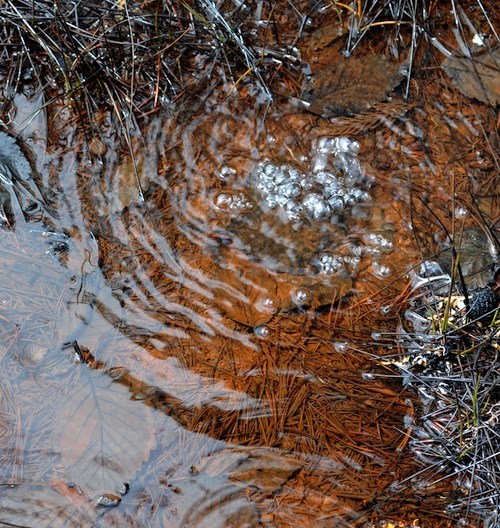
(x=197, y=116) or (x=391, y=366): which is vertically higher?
(x=197, y=116)

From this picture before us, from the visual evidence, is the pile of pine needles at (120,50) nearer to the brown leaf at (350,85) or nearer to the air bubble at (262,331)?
the brown leaf at (350,85)

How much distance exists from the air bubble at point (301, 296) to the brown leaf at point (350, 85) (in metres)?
0.96

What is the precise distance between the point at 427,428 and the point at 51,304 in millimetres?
1590

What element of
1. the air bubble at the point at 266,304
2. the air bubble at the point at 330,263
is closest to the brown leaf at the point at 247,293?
the air bubble at the point at 266,304

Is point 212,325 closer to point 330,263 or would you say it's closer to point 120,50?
point 330,263

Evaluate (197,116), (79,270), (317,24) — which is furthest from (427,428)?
(317,24)

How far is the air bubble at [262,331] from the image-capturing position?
244 centimetres

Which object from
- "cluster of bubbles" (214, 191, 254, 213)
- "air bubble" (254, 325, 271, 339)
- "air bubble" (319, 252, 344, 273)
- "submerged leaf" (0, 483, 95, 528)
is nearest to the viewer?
"submerged leaf" (0, 483, 95, 528)

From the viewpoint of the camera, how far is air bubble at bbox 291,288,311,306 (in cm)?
252

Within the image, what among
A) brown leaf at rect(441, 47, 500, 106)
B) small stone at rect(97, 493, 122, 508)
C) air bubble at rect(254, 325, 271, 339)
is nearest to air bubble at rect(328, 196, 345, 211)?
air bubble at rect(254, 325, 271, 339)

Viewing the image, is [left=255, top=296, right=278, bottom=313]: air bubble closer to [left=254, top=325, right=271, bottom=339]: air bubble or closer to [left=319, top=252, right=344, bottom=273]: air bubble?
[left=254, top=325, right=271, bottom=339]: air bubble

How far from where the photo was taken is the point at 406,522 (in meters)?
2.14

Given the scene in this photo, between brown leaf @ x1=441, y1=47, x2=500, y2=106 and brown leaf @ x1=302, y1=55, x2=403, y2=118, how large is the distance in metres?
0.28

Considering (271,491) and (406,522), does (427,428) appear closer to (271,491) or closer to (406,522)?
(406,522)
